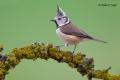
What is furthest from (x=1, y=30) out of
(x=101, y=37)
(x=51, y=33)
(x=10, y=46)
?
(x=101, y=37)

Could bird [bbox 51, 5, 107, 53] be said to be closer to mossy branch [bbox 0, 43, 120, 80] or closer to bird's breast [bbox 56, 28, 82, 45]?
bird's breast [bbox 56, 28, 82, 45]

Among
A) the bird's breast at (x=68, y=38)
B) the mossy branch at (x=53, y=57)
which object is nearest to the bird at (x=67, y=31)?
the bird's breast at (x=68, y=38)

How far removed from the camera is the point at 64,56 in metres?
1.64

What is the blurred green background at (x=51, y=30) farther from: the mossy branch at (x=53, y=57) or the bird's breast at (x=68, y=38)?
the mossy branch at (x=53, y=57)

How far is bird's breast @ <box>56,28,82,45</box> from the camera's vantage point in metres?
1.71

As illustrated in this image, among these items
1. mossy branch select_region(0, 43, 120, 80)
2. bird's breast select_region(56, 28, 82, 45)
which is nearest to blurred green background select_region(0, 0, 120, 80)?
bird's breast select_region(56, 28, 82, 45)

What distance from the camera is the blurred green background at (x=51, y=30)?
1.78 metres

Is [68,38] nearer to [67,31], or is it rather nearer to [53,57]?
[67,31]

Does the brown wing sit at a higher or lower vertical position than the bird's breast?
higher

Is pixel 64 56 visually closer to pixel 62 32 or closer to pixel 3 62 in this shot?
pixel 62 32

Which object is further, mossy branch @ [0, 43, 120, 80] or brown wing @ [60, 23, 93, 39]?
brown wing @ [60, 23, 93, 39]

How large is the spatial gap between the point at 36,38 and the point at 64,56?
22 centimetres

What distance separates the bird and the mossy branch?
101 mm

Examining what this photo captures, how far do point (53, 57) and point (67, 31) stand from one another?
0.50ft
